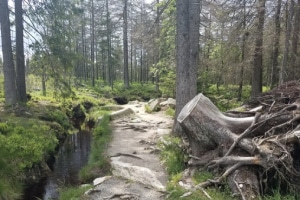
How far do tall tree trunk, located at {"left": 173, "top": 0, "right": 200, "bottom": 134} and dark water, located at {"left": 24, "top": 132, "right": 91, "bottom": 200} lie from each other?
10.6 ft

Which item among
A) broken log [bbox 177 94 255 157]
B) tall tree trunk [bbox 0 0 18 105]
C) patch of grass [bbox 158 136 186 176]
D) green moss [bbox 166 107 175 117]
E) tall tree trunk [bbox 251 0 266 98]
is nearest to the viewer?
broken log [bbox 177 94 255 157]

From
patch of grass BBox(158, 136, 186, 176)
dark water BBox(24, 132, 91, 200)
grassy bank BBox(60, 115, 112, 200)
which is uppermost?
patch of grass BBox(158, 136, 186, 176)

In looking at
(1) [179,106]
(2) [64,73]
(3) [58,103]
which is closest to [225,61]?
(1) [179,106]

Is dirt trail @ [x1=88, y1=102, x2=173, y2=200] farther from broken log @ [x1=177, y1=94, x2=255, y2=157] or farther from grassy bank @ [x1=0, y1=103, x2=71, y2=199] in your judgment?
grassy bank @ [x1=0, y1=103, x2=71, y2=199]

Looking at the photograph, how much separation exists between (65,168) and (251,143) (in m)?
5.57

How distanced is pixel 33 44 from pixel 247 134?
9.19 meters

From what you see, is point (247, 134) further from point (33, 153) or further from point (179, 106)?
point (33, 153)

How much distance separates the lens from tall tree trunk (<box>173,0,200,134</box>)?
7.68 meters

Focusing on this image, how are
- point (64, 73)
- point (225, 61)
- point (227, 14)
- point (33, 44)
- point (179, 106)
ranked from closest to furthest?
point (179, 106)
point (227, 14)
point (33, 44)
point (64, 73)
point (225, 61)

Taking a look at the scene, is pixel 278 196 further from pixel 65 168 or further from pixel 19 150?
→ pixel 65 168

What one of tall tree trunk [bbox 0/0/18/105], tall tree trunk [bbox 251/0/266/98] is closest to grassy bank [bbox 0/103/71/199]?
tall tree trunk [bbox 0/0/18/105]

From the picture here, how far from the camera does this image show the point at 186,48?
25.6 ft

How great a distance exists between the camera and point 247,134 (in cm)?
458

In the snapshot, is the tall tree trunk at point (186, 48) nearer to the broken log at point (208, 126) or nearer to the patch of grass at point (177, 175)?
the patch of grass at point (177, 175)
